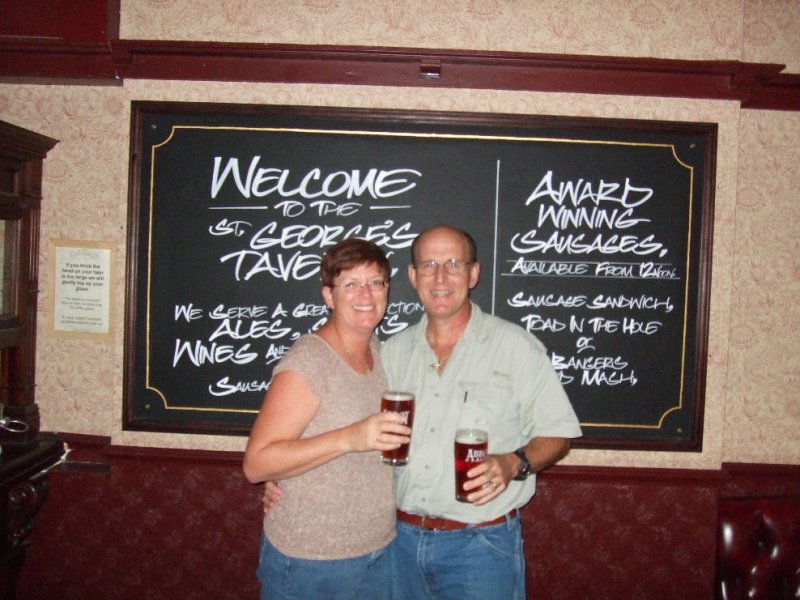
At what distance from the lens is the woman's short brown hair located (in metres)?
1.70

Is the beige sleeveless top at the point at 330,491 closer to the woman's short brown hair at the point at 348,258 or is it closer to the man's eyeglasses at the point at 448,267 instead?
the woman's short brown hair at the point at 348,258

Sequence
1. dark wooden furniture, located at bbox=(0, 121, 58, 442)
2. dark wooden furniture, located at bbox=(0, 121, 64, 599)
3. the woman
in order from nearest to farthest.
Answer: the woman < dark wooden furniture, located at bbox=(0, 121, 64, 599) < dark wooden furniture, located at bbox=(0, 121, 58, 442)

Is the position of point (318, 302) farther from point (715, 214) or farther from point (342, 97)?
point (715, 214)

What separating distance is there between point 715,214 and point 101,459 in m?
3.27

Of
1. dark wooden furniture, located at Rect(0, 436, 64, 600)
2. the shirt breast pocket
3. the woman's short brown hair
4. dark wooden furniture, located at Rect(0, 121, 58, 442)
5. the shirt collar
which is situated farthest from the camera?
dark wooden furniture, located at Rect(0, 121, 58, 442)

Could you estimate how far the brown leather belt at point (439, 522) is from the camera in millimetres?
1761

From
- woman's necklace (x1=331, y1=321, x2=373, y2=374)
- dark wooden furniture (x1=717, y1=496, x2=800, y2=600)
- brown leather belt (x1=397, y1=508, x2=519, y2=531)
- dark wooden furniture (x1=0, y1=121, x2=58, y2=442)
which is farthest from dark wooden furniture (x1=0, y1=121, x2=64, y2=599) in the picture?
dark wooden furniture (x1=717, y1=496, x2=800, y2=600)

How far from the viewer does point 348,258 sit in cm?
170

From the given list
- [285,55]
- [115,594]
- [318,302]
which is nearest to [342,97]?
[285,55]

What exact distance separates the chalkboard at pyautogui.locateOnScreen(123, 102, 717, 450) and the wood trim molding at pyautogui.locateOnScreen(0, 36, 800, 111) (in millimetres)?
176

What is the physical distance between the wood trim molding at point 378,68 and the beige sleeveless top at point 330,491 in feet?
4.95

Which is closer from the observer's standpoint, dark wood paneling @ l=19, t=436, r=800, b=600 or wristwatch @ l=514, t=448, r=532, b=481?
wristwatch @ l=514, t=448, r=532, b=481

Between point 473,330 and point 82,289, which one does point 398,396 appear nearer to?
point 473,330

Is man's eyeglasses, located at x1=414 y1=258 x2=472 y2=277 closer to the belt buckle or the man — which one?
the man
